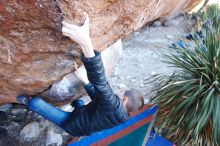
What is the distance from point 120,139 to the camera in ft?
13.6

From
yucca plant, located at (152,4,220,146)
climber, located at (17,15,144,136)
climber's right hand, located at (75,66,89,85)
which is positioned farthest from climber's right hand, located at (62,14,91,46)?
yucca plant, located at (152,4,220,146)

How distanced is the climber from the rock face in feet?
0.43

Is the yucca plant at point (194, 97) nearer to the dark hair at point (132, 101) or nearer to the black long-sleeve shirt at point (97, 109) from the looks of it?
the dark hair at point (132, 101)

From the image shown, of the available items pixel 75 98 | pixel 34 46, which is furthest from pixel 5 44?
pixel 75 98

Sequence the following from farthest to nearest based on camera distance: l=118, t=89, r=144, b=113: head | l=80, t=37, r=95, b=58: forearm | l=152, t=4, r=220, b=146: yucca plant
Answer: l=152, t=4, r=220, b=146: yucca plant
l=118, t=89, r=144, b=113: head
l=80, t=37, r=95, b=58: forearm

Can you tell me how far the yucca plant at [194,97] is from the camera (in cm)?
367

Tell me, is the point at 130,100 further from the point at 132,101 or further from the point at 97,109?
the point at 97,109

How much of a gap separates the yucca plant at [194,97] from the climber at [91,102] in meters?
0.61

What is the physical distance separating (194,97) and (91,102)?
4.43ft

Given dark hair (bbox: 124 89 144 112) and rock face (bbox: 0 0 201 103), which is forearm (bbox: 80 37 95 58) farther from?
dark hair (bbox: 124 89 144 112)

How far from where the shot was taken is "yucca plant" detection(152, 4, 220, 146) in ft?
12.0

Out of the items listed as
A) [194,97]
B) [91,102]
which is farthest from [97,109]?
[194,97]

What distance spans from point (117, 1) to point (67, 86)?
47.8 inches

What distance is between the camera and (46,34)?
2.77 metres
